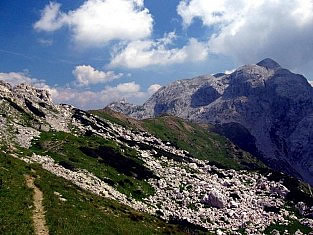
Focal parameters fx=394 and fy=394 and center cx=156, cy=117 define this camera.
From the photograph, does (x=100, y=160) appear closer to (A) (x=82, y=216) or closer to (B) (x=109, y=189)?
(B) (x=109, y=189)

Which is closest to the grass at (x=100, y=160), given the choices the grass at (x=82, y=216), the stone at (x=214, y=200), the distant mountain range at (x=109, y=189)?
the distant mountain range at (x=109, y=189)

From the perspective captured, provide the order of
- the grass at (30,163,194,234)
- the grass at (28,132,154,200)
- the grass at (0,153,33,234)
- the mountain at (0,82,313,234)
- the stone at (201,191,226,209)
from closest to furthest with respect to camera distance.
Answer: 1. the grass at (0,153,33,234)
2. the grass at (30,163,194,234)
3. the mountain at (0,82,313,234)
4. the grass at (28,132,154,200)
5. the stone at (201,191,226,209)

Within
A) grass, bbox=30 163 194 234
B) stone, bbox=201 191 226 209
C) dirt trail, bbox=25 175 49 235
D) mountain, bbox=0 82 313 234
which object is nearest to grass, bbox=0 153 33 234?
mountain, bbox=0 82 313 234

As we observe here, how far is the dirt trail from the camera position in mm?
47131

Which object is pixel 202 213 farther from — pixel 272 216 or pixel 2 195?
pixel 2 195

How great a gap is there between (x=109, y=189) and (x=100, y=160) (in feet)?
80.2

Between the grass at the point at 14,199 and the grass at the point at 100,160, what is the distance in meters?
33.3

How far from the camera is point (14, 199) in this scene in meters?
56.8

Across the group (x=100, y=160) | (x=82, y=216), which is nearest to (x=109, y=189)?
(x=100, y=160)

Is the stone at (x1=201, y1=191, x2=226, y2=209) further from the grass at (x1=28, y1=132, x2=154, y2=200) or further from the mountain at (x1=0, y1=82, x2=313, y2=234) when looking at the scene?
the grass at (x1=28, y1=132, x2=154, y2=200)

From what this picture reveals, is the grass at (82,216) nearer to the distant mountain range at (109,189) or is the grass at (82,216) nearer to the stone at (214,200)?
the distant mountain range at (109,189)

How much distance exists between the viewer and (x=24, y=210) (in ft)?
175

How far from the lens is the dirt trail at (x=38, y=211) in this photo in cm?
4713

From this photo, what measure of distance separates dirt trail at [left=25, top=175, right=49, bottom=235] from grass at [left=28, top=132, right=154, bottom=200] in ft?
124
